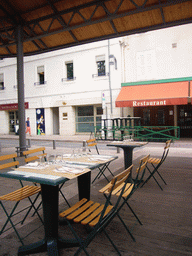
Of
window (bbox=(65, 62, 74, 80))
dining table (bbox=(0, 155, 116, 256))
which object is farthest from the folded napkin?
window (bbox=(65, 62, 74, 80))

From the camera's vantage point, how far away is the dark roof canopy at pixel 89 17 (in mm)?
6082

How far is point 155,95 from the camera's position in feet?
40.1

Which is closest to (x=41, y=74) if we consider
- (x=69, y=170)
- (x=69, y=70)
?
(x=69, y=70)

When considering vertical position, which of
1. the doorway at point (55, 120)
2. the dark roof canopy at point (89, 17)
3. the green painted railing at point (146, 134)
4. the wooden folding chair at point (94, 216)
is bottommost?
the wooden folding chair at point (94, 216)

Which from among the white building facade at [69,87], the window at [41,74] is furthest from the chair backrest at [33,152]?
the window at [41,74]

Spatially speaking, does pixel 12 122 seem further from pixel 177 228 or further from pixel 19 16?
pixel 177 228

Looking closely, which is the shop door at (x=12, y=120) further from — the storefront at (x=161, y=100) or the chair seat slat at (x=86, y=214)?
the chair seat slat at (x=86, y=214)

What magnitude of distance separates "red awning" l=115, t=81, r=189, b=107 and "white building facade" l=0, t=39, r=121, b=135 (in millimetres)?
1849

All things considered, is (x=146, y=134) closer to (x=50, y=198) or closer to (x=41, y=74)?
(x=50, y=198)

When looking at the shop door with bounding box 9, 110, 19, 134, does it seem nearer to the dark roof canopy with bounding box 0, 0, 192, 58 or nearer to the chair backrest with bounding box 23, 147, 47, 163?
the dark roof canopy with bounding box 0, 0, 192, 58

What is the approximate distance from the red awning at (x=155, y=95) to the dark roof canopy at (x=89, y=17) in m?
5.33

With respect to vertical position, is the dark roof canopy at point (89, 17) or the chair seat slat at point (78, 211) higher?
the dark roof canopy at point (89, 17)

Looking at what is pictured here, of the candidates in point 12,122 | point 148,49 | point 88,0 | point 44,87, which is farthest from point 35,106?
point 88,0

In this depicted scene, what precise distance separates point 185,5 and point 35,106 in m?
14.7
